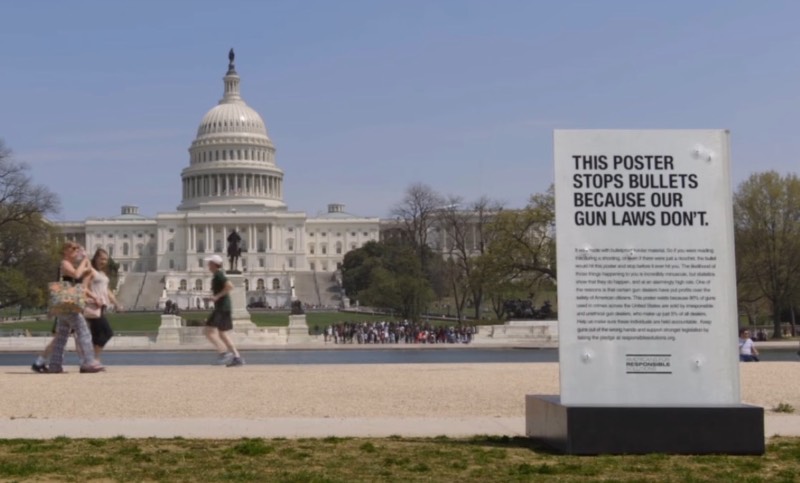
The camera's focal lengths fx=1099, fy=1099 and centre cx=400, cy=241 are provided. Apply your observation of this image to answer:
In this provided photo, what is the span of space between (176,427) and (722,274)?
5130 millimetres

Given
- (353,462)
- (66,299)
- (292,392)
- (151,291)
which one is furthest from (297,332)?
(151,291)

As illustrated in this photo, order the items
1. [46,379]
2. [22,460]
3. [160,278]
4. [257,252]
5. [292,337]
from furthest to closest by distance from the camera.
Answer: [257,252] < [160,278] < [292,337] < [46,379] < [22,460]

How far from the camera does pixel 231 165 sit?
162375 millimetres

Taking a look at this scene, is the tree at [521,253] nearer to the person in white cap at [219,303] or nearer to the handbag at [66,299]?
the person in white cap at [219,303]

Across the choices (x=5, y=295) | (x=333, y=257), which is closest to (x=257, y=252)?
(x=333, y=257)

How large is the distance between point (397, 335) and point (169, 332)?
11.5 metres

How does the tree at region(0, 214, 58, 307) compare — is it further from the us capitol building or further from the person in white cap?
the us capitol building

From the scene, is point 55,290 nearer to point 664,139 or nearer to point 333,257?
point 664,139

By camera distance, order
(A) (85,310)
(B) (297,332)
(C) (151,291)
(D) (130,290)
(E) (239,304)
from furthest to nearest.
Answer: (C) (151,291)
(D) (130,290)
(B) (297,332)
(E) (239,304)
(A) (85,310)

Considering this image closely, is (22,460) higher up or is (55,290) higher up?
(55,290)

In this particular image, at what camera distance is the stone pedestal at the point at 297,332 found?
1907 inches

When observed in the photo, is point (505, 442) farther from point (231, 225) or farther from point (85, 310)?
point (231, 225)

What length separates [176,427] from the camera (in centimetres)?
1029

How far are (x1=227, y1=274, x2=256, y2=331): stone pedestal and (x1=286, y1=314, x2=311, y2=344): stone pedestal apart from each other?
236cm
